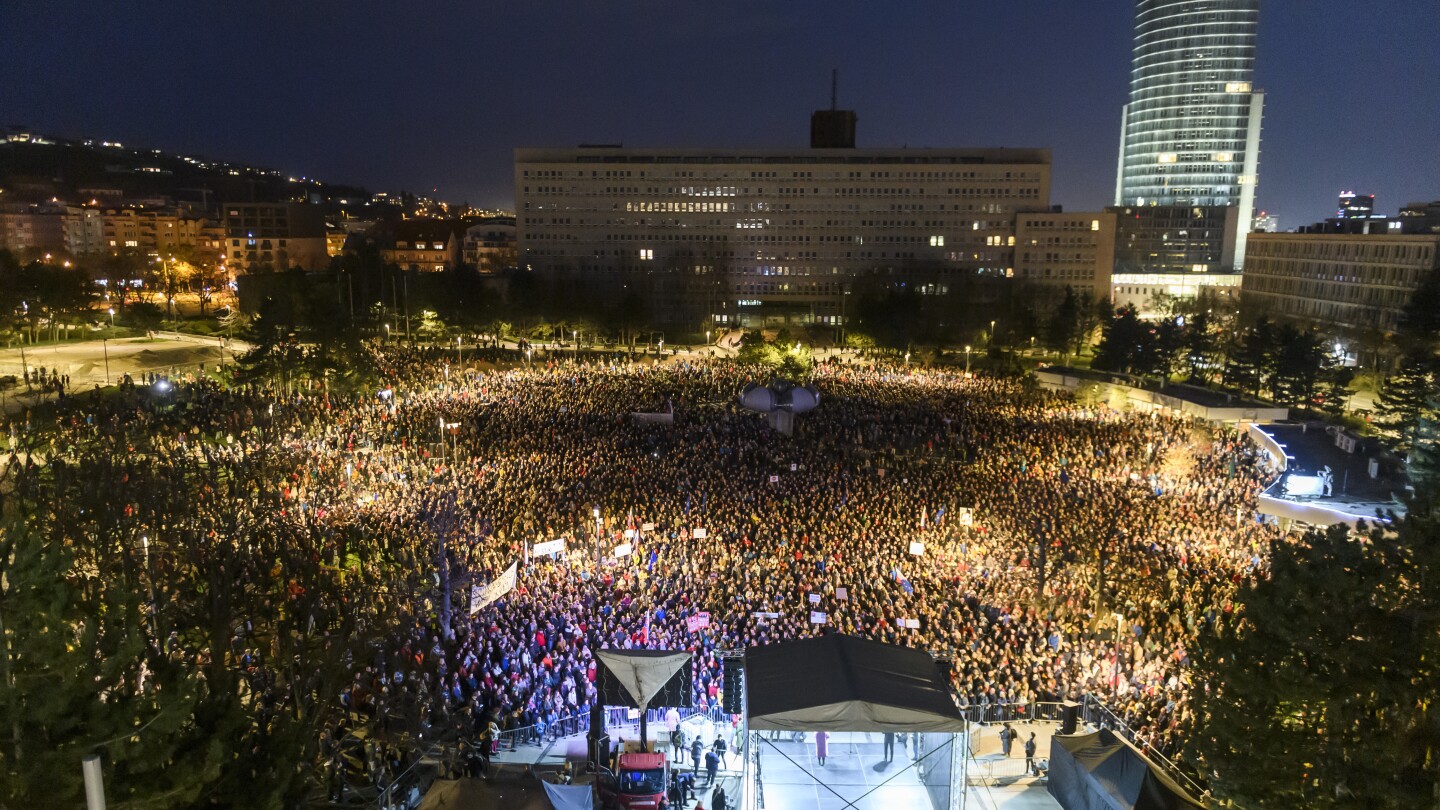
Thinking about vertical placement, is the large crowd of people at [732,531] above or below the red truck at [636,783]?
above

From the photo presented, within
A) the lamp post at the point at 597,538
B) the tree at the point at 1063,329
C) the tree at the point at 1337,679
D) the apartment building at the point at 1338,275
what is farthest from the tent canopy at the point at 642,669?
the apartment building at the point at 1338,275

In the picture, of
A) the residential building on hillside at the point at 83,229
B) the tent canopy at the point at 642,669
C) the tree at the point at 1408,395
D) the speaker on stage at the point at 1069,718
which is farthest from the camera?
the residential building on hillside at the point at 83,229

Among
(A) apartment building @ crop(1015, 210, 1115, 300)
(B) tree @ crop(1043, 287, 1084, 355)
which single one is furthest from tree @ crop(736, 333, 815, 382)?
(A) apartment building @ crop(1015, 210, 1115, 300)

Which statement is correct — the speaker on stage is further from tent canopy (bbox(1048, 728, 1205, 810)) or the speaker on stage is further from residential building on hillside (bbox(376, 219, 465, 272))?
residential building on hillside (bbox(376, 219, 465, 272))

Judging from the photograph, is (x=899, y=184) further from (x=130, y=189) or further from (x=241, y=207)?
(x=130, y=189)

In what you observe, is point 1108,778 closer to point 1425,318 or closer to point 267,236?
point 1425,318

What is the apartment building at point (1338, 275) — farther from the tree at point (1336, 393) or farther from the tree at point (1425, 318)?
the tree at point (1336, 393)
